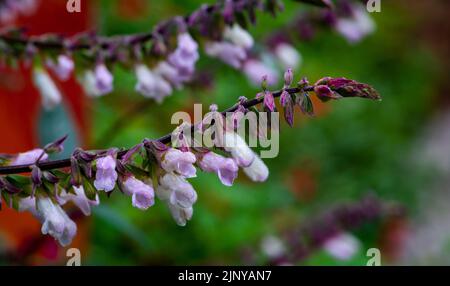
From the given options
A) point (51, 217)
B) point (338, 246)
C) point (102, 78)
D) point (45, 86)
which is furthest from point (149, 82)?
point (338, 246)

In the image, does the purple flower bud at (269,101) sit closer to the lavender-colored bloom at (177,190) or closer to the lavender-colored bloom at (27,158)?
the lavender-colored bloom at (177,190)

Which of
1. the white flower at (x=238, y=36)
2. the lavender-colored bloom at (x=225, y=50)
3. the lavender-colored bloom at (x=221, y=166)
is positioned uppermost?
the white flower at (x=238, y=36)

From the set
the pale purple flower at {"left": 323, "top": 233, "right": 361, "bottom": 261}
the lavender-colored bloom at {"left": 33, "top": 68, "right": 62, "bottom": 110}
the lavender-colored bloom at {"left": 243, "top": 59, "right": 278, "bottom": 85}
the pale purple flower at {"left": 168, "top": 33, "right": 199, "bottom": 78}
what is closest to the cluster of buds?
the pale purple flower at {"left": 168, "top": 33, "right": 199, "bottom": 78}

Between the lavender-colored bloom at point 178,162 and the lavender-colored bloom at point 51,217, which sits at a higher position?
the lavender-colored bloom at point 178,162

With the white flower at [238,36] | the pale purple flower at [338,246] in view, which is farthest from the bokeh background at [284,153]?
the white flower at [238,36]

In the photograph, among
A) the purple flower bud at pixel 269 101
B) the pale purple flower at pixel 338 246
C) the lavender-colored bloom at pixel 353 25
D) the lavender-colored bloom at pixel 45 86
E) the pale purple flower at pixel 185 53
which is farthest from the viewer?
the pale purple flower at pixel 338 246

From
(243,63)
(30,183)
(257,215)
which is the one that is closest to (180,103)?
(257,215)

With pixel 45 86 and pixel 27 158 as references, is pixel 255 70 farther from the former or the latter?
pixel 27 158
